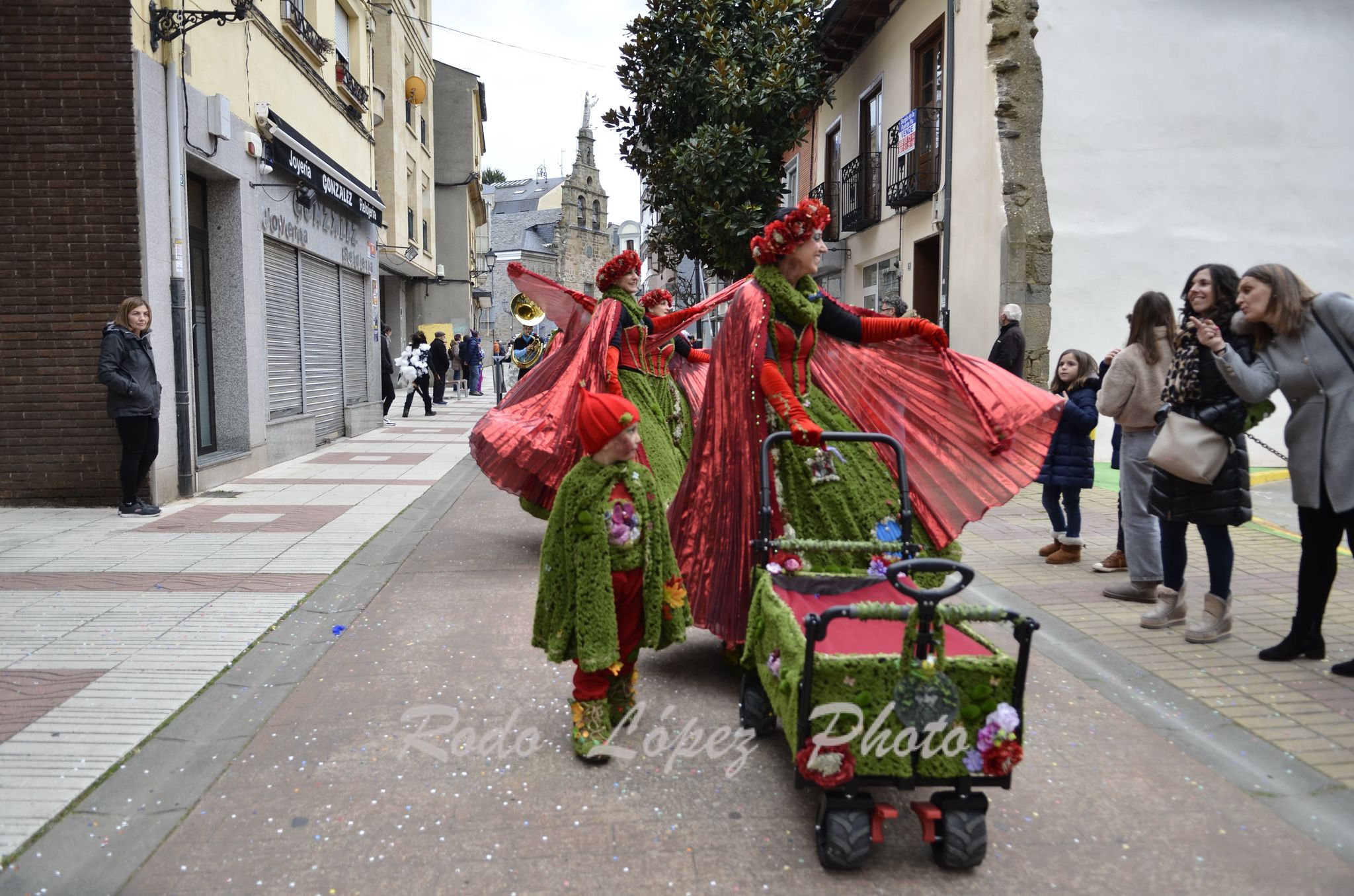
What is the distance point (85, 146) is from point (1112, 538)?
9.39 m

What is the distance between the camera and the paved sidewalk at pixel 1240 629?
389 cm

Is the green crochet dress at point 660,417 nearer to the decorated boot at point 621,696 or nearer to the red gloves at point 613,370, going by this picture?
the red gloves at point 613,370

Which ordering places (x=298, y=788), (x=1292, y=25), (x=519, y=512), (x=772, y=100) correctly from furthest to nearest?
(x=772, y=100) < (x=1292, y=25) < (x=519, y=512) < (x=298, y=788)

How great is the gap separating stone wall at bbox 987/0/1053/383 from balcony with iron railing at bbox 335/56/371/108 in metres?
10.3

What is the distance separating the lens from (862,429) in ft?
14.0

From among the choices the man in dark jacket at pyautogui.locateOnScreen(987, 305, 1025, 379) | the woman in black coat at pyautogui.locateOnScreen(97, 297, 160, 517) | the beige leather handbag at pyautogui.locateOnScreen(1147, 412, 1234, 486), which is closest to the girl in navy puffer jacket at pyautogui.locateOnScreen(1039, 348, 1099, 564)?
the beige leather handbag at pyautogui.locateOnScreen(1147, 412, 1234, 486)

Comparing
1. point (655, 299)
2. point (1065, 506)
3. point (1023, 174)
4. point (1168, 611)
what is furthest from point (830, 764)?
point (1023, 174)

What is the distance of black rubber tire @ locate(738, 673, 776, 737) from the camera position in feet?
12.2

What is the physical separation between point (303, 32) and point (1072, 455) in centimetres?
1195

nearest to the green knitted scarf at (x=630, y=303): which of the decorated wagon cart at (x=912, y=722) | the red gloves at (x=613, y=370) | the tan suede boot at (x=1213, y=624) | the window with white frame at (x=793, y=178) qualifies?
the red gloves at (x=613, y=370)

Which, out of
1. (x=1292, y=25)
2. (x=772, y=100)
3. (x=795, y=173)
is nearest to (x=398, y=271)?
(x=795, y=173)

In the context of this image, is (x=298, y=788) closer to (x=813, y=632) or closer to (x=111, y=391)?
(x=813, y=632)

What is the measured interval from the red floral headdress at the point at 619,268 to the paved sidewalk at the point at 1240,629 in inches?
124

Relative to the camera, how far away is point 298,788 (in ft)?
11.1
